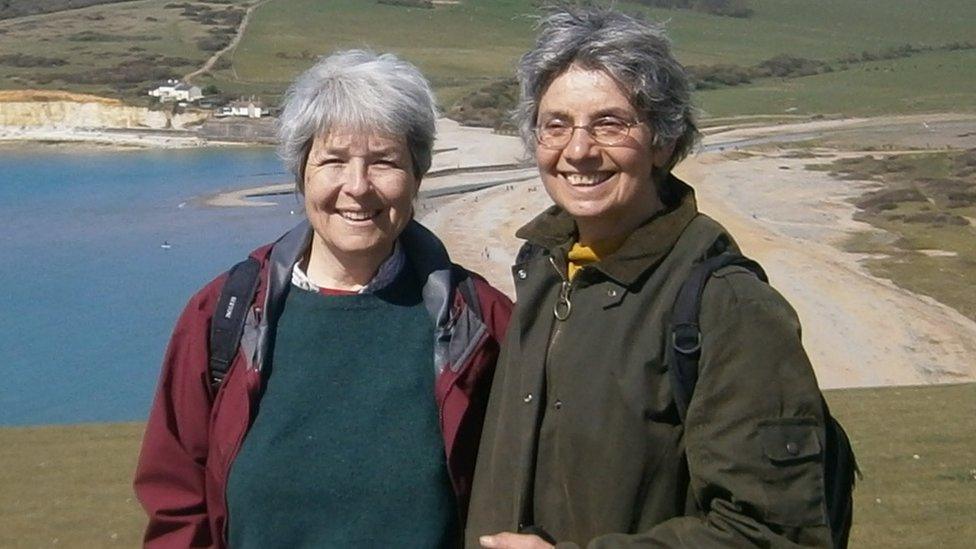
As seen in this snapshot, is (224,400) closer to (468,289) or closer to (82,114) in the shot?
(468,289)

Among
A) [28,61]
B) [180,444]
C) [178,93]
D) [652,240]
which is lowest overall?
[28,61]

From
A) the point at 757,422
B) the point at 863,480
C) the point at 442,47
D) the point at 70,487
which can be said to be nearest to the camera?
the point at 757,422

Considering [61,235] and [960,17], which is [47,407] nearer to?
[61,235]

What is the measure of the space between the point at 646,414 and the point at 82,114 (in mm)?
59082

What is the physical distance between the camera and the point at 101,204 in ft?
129

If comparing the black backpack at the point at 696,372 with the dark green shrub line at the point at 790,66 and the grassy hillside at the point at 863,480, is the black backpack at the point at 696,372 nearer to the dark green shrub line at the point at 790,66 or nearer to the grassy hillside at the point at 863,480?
the grassy hillside at the point at 863,480

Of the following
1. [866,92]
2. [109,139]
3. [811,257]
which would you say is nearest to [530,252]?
[811,257]

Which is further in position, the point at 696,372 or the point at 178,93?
the point at 178,93

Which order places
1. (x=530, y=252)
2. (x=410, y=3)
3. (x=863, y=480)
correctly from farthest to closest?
(x=410, y=3)
(x=863, y=480)
(x=530, y=252)

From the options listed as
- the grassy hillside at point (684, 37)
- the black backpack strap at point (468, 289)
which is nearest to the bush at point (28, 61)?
the grassy hillside at point (684, 37)

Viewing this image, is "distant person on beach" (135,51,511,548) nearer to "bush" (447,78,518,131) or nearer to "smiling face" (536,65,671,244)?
"smiling face" (536,65,671,244)

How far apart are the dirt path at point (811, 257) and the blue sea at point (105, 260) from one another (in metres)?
5.38

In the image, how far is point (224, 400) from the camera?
2826 millimetres

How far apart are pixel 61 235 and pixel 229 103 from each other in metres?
26.3
